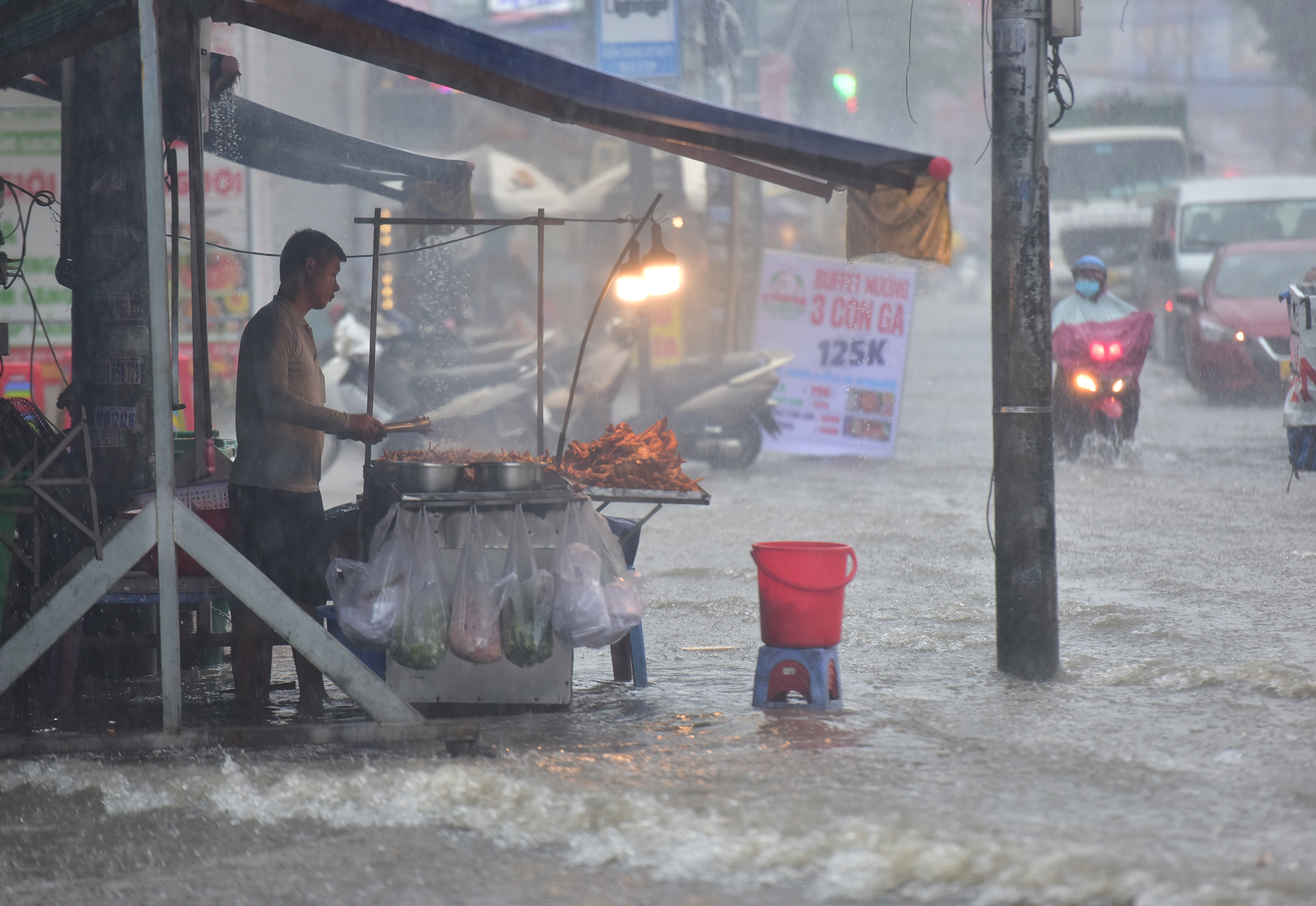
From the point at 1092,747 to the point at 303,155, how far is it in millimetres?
5016

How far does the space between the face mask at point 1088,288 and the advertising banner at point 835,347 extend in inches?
60.9

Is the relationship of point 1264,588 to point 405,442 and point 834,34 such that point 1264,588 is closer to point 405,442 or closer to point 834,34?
point 405,442

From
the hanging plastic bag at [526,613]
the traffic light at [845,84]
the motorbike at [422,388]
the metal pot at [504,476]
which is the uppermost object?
the traffic light at [845,84]

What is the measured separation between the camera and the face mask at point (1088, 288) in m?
11.9

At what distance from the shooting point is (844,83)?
20391mm

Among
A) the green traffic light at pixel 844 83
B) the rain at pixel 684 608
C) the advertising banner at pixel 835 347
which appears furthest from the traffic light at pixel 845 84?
the rain at pixel 684 608

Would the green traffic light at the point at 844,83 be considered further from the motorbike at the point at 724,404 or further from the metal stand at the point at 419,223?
the metal stand at the point at 419,223

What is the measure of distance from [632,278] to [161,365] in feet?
7.45

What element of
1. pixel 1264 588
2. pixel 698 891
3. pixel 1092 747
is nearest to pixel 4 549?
pixel 698 891

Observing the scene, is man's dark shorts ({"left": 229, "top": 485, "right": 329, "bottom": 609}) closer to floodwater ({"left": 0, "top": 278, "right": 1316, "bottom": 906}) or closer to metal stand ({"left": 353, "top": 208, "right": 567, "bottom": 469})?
metal stand ({"left": 353, "top": 208, "right": 567, "bottom": 469})

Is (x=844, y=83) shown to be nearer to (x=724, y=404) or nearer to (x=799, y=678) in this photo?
(x=724, y=404)

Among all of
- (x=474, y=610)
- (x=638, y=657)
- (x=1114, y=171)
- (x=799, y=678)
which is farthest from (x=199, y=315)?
(x=1114, y=171)

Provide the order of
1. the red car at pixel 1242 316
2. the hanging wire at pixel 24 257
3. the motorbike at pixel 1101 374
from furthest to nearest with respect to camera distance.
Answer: the red car at pixel 1242 316 → the motorbike at pixel 1101 374 → the hanging wire at pixel 24 257

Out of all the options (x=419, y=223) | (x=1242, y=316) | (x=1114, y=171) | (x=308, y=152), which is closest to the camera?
(x=419, y=223)
